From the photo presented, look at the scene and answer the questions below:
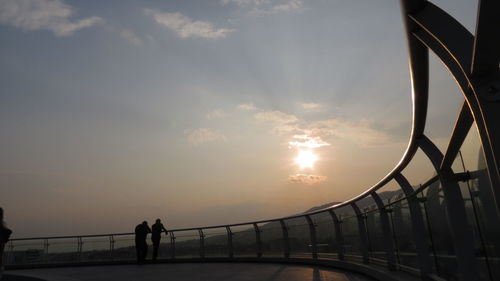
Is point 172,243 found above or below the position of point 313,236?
above

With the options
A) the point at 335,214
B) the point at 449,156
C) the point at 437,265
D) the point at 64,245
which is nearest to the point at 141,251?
the point at 64,245

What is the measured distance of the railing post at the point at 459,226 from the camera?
3539mm

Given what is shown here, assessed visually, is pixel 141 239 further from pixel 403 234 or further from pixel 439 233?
pixel 439 233

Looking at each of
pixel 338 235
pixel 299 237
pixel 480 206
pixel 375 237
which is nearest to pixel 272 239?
pixel 299 237

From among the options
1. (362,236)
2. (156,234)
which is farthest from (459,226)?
(156,234)

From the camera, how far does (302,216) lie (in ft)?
36.7

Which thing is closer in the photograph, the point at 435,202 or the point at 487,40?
the point at 487,40

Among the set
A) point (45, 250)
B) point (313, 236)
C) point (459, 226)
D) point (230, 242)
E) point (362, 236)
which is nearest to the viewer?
point (459, 226)

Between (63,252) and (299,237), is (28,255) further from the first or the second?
(299,237)

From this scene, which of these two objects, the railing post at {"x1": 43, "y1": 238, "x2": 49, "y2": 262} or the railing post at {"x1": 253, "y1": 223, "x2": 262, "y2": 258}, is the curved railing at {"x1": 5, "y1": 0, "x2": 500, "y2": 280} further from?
the railing post at {"x1": 43, "y1": 238, "x2": 49, "y2": 262}

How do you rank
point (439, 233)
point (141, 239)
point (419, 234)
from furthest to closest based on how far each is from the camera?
point (141, 239), point (419, 234), point (439, 233)

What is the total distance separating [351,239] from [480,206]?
19.4 feet

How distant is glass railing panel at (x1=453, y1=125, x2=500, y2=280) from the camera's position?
9.67 feet

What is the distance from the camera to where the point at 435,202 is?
175 inches
